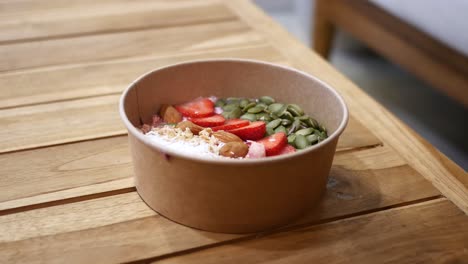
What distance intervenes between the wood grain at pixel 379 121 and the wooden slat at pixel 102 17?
11cm

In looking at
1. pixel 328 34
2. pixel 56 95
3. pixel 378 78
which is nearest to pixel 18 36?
pixel 56 95

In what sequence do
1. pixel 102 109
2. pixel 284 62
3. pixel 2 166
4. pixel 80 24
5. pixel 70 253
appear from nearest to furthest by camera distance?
pixel 70 253 → pixel 2 166 → pixel 102 109 → pixel 284 62 → pixel 80 24

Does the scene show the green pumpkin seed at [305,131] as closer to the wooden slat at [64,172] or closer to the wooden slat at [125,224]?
the wooden slat at [125,224]

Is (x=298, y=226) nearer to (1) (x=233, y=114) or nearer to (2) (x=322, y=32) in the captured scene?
(1) (x=233, y=114)

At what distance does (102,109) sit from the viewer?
0.78 metres

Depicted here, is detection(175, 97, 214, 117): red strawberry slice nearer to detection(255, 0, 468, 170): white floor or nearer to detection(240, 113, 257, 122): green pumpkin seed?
detection(240, 113, 257, 122): green pumpkin seed

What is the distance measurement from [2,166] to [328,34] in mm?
1463

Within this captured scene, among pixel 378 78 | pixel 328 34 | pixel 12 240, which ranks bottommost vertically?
pixel 378 78

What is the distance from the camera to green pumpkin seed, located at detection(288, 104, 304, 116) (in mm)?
660

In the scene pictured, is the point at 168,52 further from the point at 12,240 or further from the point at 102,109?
the point at 12,240

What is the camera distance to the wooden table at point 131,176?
52cm

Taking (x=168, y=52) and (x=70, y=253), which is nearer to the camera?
(x=70, y=253)

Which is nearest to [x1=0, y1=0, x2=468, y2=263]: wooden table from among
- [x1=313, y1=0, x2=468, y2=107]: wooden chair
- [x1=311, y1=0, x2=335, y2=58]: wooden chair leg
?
[x1=313, y1=0, x2=468, y2=107]: wooden chair

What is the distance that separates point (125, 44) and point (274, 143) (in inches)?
20.2
